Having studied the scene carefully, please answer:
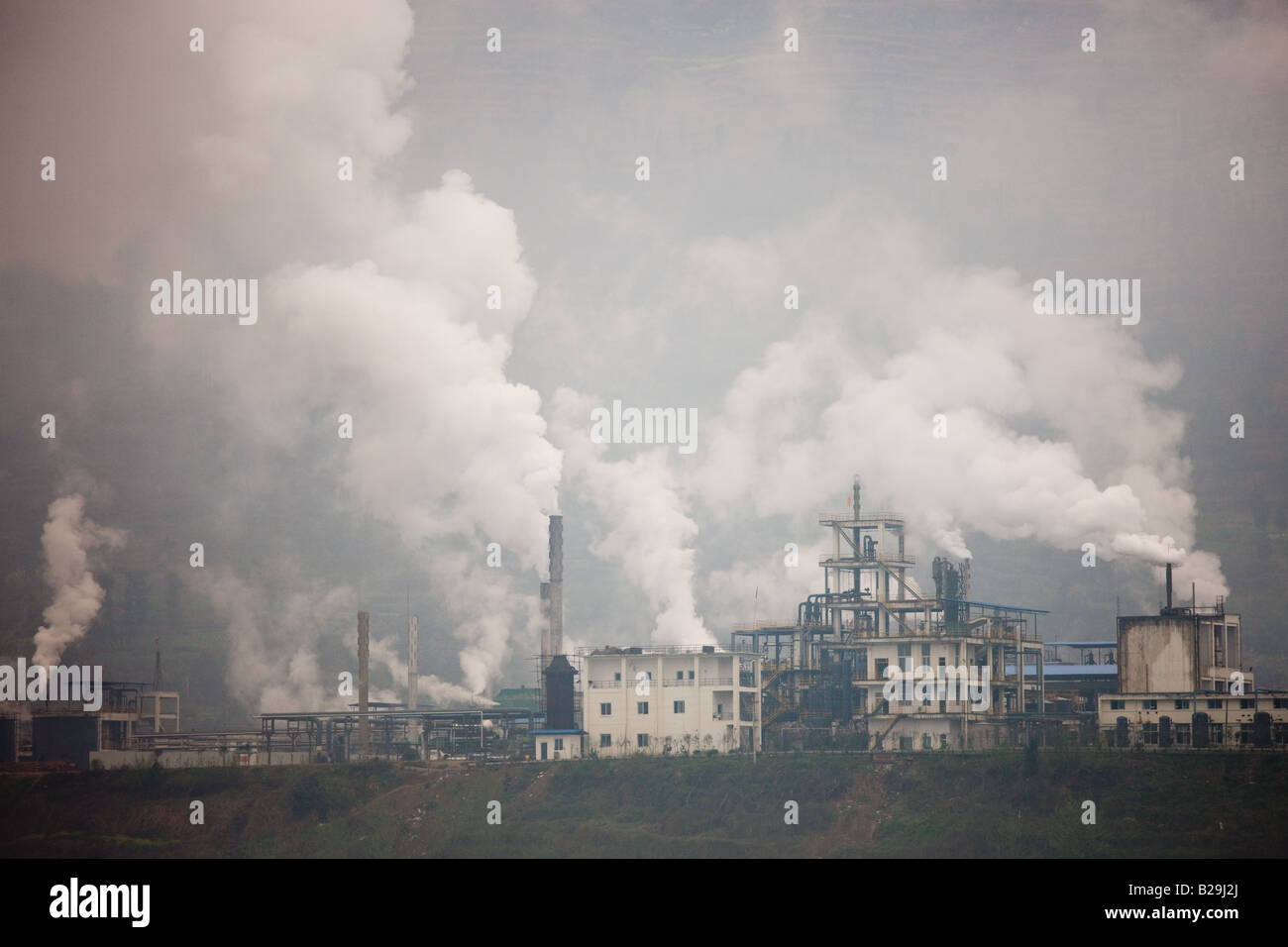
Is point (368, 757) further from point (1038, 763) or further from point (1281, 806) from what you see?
point (1281, 806)

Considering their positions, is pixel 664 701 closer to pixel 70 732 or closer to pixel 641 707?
pixel 641 707

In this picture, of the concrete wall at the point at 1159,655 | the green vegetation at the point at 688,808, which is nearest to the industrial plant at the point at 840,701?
the concrete wall at the point at 1159,655

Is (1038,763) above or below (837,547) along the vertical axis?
below

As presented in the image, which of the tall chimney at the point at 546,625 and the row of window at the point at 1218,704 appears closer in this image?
the row of window at the point at 1218,704

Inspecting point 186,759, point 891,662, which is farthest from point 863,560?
point 186,759

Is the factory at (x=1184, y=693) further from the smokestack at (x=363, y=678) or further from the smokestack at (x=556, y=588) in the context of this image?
the smokestack at (x=363, y=678)

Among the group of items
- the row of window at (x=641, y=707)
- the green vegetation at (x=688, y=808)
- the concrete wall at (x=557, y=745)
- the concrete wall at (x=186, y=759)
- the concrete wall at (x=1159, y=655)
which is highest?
the concrete wall at (x=1159, y=655)
